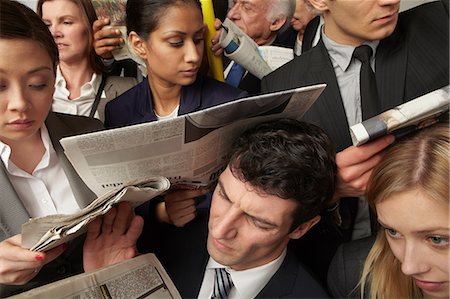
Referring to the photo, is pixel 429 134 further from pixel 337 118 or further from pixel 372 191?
pixel 337 118

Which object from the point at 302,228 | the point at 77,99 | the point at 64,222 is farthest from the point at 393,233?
the point at 77,99

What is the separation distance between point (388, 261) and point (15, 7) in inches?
39.5

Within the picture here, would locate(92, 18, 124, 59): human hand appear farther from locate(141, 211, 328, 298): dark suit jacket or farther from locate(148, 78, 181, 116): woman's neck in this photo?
locate(141, 211, 328, 298): dark suit jacket

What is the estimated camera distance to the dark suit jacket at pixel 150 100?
1548 millimetres

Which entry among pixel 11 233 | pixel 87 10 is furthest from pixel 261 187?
pixel 87 10

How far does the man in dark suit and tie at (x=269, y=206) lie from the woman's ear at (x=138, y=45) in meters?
0.72

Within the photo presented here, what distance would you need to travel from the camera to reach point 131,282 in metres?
0.94

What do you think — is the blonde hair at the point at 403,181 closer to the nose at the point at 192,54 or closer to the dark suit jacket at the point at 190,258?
the dark suit jacket at the point at 190,258

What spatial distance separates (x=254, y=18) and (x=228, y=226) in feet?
4.43

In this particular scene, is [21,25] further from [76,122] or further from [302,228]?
[302,228]

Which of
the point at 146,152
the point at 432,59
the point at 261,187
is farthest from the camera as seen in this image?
the point at 432,59

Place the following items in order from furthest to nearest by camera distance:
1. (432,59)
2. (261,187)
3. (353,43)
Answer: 1. (353,43)
2. (432,59)
3. (261,187)

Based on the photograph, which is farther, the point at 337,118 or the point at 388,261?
the point at 337,118

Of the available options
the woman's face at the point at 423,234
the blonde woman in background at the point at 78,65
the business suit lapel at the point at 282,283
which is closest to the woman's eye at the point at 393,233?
the woman's face at the point at 423,234
